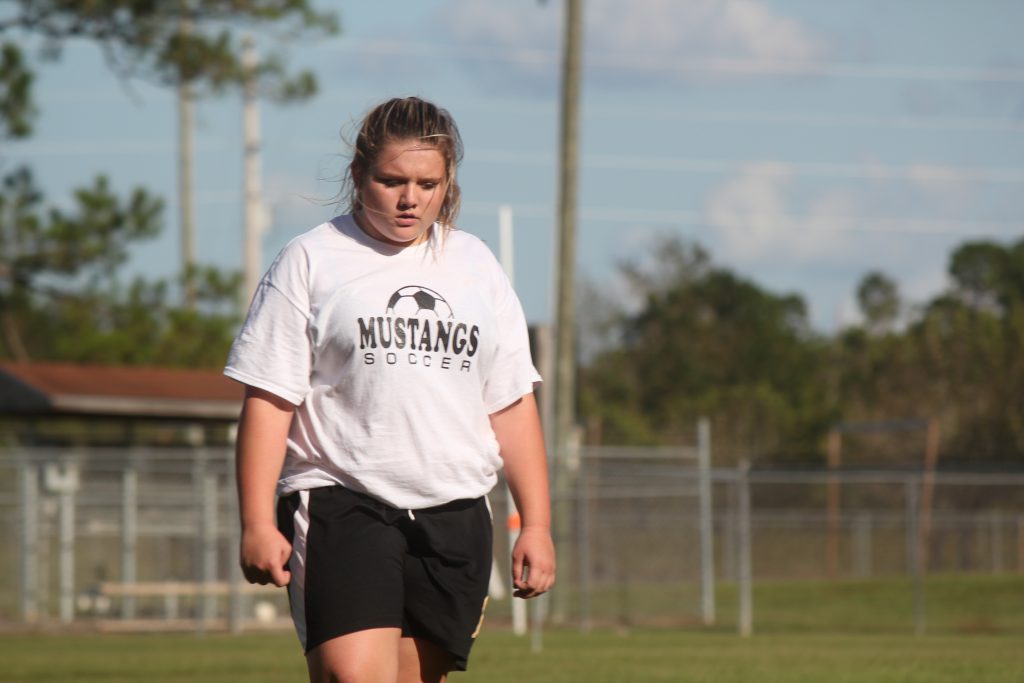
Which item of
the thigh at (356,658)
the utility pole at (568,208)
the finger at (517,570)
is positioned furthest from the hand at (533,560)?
the utility pole at (568,208)

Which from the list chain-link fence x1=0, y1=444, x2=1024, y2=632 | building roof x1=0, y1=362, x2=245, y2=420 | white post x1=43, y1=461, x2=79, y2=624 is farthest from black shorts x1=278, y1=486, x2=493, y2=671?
building roof x1=0, y1=362, x2=245, y2=420

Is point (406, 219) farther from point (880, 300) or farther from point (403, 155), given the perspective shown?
point (880, 300)

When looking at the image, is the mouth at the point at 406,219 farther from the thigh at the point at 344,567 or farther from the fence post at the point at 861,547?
the fence post at the point at 861,547

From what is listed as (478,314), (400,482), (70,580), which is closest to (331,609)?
(400,482)

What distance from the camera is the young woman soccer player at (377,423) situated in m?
3.88

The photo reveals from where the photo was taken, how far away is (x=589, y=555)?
71.8ft

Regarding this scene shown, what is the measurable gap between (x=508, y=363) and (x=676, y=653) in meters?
10.7

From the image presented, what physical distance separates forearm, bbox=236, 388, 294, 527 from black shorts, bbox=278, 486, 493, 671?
5.8 inches

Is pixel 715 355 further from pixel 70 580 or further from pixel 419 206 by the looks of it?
pixel 419 206

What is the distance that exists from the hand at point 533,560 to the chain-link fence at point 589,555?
1426cm

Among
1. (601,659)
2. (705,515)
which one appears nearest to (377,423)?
(601,659)

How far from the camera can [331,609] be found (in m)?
3.86

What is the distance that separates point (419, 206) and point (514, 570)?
906 millimetres

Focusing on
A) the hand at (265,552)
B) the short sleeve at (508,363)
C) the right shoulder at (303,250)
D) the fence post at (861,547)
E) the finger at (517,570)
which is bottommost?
the fence post at (861,547)
